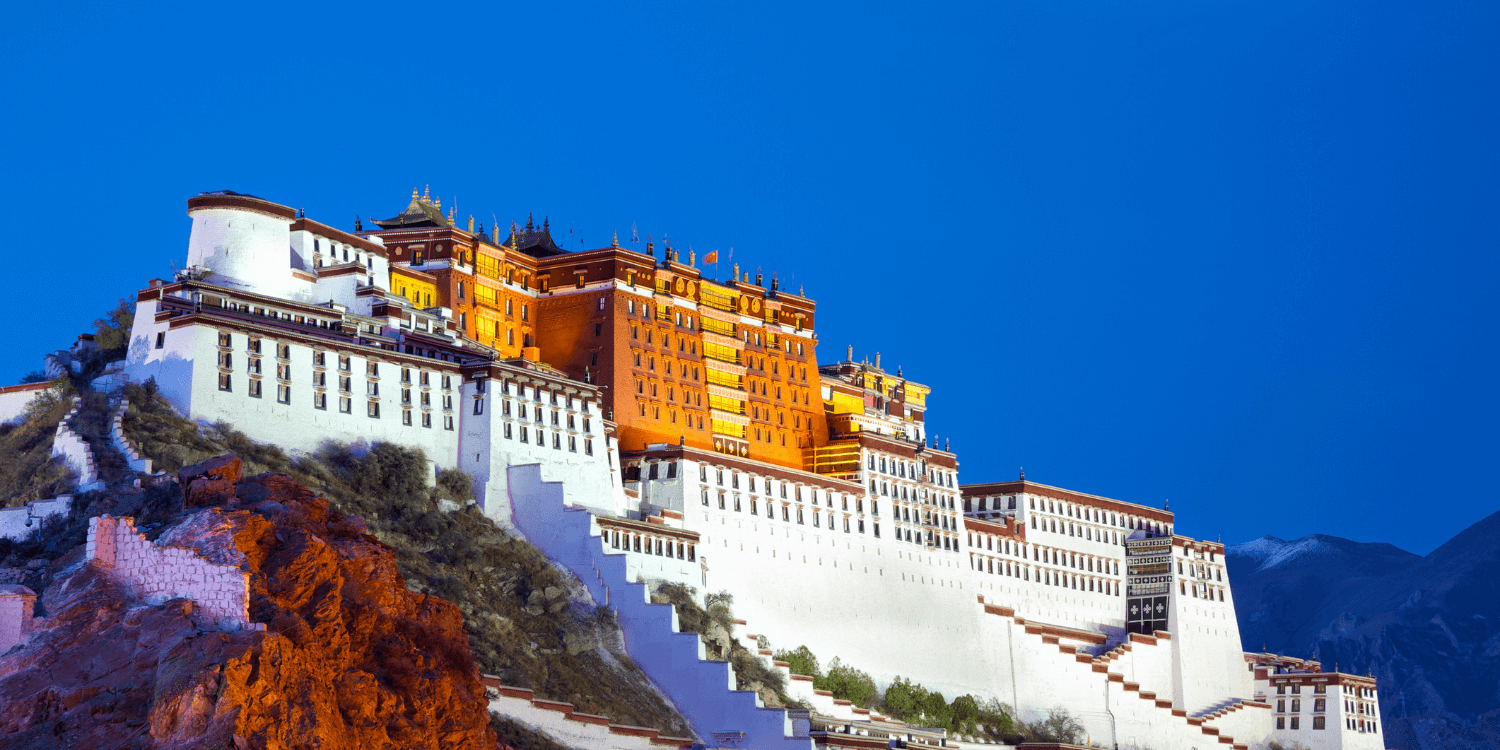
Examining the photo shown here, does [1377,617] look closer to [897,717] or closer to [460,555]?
[897,717]

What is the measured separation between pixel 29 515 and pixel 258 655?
1820 cm

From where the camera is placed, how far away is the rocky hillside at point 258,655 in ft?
168

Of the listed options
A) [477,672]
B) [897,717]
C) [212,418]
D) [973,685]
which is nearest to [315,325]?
[212,418]

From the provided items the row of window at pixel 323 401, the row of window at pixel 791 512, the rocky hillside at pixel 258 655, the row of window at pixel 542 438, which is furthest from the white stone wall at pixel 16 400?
the row of window at pixel 791 512

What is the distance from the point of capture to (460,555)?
76938 millimetres

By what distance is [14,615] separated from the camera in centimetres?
5481

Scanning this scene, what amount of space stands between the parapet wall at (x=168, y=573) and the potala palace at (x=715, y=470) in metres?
18.8

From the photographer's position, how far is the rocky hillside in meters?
51.1

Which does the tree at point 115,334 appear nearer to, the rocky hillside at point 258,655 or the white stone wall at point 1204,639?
the rocky hillside at point 258,655

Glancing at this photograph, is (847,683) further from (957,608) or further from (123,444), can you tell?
(123,444)

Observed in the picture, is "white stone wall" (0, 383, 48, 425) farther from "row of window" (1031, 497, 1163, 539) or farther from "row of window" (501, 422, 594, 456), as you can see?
"row of window" (1031, 497, 1163, 539)

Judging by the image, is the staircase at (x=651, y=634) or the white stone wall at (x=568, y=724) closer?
the white stone wall at (x=568, y=724)

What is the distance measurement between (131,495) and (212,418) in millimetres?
10893

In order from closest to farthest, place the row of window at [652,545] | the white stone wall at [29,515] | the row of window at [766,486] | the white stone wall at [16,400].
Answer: the white stone wall at [29,515], the white stone wall at [16,400], the row of window at [652,545], the row of window at [766,486]
